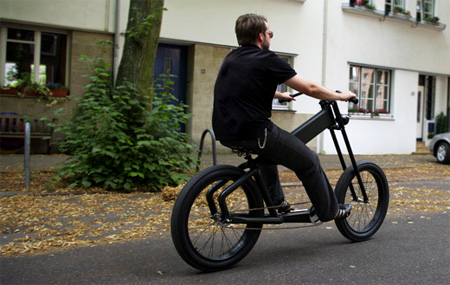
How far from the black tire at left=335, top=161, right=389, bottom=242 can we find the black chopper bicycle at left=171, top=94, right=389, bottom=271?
19 millimetres

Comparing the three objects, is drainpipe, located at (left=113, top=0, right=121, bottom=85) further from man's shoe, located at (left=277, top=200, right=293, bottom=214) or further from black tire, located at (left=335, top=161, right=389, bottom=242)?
man's shoe, located at (left=277, top=200, right=293, bottom=214)

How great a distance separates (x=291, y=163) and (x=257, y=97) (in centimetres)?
56

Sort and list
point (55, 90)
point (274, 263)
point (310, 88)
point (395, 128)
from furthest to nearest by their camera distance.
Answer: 1. point (395, 128)
2. point (55, 90)
3. point (274, 263)
4. point (310, 88)

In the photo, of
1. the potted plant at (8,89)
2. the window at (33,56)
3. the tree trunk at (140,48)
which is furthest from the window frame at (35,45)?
the tree trunk at (140,48)

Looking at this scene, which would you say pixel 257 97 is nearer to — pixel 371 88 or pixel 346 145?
pixel 346 145

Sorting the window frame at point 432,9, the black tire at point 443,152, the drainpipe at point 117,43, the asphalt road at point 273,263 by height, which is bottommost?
the asphalt road at point 273,263

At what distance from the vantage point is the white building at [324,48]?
37.7 ft

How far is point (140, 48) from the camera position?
7.07m

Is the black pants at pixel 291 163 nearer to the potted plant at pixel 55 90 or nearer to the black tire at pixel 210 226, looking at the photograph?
the black tire at pixel 210 226

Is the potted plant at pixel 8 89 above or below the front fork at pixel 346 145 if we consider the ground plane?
above

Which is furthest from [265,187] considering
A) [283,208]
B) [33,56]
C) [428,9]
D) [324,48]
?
[428,9]

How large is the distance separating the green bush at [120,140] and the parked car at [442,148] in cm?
891

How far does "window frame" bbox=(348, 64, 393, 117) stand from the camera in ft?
51.8

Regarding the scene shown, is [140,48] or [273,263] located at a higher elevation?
[140,48]
